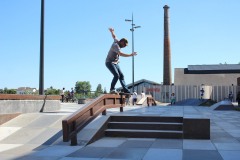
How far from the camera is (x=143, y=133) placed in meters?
10.3

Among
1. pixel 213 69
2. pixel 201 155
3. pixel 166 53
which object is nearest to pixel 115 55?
pixel 201 155

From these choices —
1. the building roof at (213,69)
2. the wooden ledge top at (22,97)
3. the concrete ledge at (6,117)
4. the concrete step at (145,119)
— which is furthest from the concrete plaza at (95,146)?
the building roof at (213,69)

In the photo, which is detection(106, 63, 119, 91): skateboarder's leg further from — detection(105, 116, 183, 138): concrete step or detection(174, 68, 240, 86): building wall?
detection(174, 68, 240, 86): building wall

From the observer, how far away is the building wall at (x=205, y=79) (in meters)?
71.4

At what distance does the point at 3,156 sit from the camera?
24.6ft

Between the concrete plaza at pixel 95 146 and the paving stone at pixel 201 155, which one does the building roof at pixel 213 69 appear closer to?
the concrete plaza at pixel 95 146

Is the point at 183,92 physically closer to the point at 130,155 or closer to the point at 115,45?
the point at 115,45

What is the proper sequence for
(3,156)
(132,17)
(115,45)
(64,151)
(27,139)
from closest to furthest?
(3,156), (64,151), (27,139), (115,45), (132,17)

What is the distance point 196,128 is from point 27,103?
6155mm

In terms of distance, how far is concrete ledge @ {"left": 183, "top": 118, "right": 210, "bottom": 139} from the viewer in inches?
388

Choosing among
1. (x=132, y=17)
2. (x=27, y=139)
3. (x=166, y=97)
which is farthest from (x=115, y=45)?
(x=166, y=97)

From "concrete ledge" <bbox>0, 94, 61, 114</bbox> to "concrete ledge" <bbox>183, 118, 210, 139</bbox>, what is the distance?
5.59m

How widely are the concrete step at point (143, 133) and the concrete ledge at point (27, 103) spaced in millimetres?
3400

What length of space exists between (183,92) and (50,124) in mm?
52518
